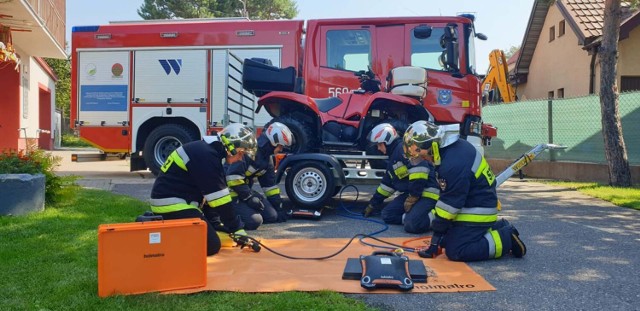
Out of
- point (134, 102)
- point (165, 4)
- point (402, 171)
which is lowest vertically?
point (402, 171)

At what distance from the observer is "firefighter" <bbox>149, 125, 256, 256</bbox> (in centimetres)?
487

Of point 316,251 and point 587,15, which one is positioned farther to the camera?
point 587,15

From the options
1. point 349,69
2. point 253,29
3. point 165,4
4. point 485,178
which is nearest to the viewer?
point 485,178

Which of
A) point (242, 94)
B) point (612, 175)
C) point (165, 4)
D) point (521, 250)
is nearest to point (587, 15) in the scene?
point (612, 175)

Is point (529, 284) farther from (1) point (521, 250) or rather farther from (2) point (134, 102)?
(2) point (134, 102)

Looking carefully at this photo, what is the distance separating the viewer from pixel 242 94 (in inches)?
385

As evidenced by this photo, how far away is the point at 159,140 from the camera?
11320mm

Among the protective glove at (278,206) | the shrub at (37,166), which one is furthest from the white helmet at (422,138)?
the shrub at (37,166)

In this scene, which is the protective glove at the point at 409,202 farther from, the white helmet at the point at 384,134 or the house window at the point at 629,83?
the house window at the point at 629,83

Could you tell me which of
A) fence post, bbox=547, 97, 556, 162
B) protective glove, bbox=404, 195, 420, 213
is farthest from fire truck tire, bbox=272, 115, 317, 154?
fence post, bbox=547, 97, 556, 162

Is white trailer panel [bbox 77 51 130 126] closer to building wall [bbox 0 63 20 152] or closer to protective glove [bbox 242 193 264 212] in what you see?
building wall [bbox 0 63 20 152]

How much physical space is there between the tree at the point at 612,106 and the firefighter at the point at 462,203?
23.3 feet

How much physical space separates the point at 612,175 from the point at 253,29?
7920mm

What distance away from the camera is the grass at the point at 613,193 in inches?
354
